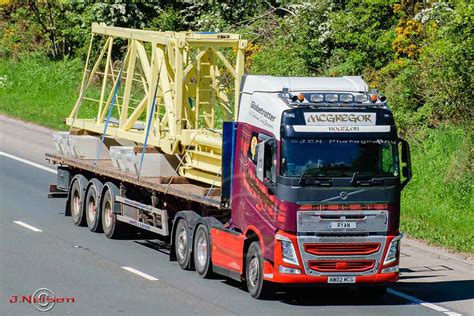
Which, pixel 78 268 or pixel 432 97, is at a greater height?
pixel 432 97

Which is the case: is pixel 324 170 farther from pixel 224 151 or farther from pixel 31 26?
pixel 31 26

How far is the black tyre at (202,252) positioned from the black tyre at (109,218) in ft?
12.2

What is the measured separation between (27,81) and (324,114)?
2878cm

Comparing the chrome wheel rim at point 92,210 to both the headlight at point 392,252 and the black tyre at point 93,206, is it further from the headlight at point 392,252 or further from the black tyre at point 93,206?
the headlight at point 392,252

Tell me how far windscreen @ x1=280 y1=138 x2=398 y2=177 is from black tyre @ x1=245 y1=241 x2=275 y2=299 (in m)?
1.42

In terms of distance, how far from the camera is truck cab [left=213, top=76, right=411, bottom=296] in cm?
1730

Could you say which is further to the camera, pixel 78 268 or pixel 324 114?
pixel 78 268

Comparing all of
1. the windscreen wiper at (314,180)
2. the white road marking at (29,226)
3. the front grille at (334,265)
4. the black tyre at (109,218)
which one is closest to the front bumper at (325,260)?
the front grille at (334,265)

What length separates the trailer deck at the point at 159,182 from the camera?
19.9m

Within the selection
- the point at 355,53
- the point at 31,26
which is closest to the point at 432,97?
the point at 355,53

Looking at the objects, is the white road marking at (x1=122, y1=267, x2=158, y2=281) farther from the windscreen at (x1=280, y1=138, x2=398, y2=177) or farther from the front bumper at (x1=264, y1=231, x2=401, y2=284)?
the windscreen at (x1=280, y1=138, x2=398, y2=177)

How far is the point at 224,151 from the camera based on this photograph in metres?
19.4

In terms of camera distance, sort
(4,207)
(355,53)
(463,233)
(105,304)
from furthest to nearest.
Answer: (355,53) < (4,207) < (463,233) < (105,304)

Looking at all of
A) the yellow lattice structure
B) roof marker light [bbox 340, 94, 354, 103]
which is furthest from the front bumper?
the yellow lattice structure
